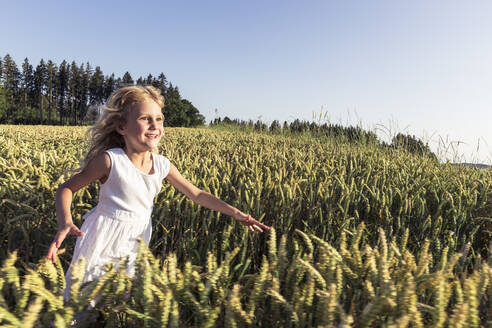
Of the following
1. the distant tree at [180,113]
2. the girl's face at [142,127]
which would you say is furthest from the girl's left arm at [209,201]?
the distant tree at [180,113]

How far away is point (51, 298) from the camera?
0.99 meters

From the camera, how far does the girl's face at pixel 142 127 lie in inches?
75.1

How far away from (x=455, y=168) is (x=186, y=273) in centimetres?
455

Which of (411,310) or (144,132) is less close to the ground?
(144,132)

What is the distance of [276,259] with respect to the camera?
1.27m

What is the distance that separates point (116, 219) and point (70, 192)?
264 millimetres

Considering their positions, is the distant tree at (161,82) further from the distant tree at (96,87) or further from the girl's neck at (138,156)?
the girl's neck at (138,156)

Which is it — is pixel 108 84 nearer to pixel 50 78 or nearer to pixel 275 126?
pixel 50 78

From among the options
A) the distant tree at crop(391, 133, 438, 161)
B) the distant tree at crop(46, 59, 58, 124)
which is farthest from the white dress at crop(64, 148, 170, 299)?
the distant tree at crop(46, 59, 58, 124)

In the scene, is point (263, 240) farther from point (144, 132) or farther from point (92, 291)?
point (92, 291)

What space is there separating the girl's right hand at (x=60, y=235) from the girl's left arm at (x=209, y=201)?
69 centimetres

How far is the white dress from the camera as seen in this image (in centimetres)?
176

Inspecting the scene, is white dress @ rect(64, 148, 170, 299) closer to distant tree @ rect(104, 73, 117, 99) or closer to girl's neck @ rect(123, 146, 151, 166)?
girl's neck @ rect(123, 146, 151, 166)

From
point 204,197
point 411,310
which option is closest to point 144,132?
point 204,197
